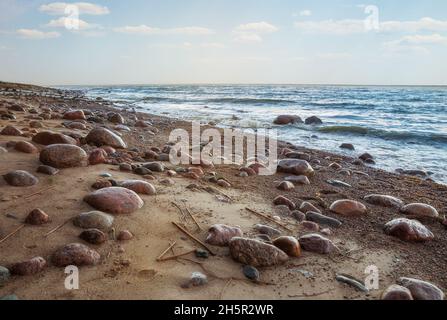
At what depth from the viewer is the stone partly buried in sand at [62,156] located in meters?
3.08

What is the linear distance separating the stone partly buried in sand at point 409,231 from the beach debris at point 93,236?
221 cm

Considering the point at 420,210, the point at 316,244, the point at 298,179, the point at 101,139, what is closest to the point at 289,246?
the point at 316,244

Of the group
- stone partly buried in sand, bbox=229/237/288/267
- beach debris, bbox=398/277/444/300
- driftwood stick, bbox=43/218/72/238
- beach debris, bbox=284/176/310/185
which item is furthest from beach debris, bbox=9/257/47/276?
beach debris, bbox=284/176/310/185

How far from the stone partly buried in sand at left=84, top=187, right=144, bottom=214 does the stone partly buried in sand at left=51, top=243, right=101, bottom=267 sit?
20.2 inches

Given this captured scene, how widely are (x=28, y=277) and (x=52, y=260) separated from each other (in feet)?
0.51

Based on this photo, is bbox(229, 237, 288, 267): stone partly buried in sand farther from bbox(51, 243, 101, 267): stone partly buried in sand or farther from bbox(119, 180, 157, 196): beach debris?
bbox(119, 180, 157, 196): beach debris

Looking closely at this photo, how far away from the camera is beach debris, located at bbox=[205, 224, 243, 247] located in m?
2.17

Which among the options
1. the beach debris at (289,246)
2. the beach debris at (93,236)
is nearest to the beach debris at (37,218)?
the beach debris at (93,236)

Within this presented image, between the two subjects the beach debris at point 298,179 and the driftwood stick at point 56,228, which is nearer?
the driftwood stick at point 56,228

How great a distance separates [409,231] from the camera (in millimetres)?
2578

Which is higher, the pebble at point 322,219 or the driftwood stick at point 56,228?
the driftwood stick at point 56,228

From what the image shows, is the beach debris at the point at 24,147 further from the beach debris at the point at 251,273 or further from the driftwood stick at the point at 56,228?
the beach debris at the point at 251,273

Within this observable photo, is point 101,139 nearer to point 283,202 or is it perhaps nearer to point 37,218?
point 37,218
